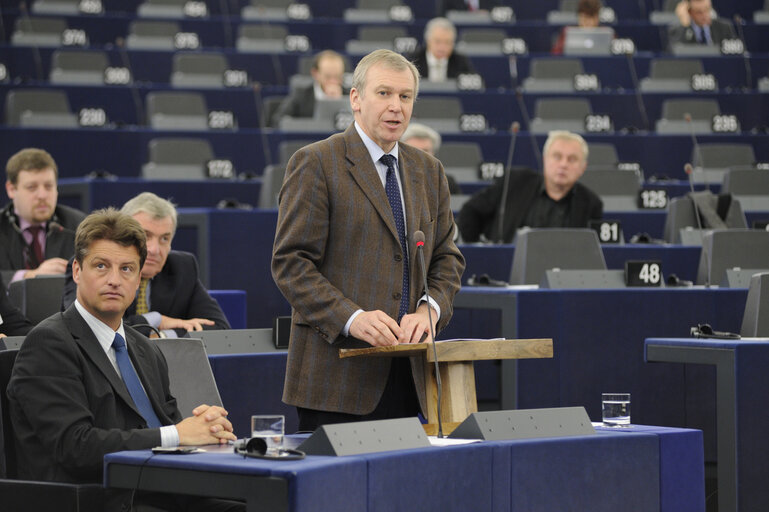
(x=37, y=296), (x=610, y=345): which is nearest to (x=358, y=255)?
(x=37, y=296)

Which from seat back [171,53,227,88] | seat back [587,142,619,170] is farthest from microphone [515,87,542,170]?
seat back [171,53,227,88]

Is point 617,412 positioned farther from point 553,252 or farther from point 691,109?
point 691,109

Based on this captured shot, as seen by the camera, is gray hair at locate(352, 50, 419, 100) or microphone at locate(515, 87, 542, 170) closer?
gray hair at locate(352, 50, 419, 100)

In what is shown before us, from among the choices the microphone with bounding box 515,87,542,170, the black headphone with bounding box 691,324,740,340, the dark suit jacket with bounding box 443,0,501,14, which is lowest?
the black headphone with bounding box 691,324,740,340

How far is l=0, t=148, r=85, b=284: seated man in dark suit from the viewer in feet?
16.1

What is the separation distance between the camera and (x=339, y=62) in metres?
7.93

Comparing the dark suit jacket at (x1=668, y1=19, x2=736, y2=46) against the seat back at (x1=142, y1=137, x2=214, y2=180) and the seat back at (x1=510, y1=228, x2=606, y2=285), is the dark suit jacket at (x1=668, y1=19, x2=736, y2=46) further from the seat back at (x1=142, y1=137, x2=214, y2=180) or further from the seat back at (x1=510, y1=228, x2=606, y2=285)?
the seat back at (x1=510, y1=228, x2=606, y2=285)

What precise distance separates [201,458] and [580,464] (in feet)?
2.55

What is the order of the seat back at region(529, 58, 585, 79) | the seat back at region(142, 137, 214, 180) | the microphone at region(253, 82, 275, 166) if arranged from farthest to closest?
→ the seat back at region(529, 58, 585, 79), the microphone at region(253, 82, 275, 166), the seat back at region(142, 137, 214, 180)

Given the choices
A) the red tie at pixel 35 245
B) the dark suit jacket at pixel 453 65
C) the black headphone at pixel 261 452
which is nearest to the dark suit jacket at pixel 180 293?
the red tie at pixel 35 245

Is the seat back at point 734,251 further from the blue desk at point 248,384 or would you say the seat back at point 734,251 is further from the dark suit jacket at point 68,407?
the dark suit jacket at point 68,407

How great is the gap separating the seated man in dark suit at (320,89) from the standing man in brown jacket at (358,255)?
211 inches

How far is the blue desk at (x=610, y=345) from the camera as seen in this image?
4.45 m

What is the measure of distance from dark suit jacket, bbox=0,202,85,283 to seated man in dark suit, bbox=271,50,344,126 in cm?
310
